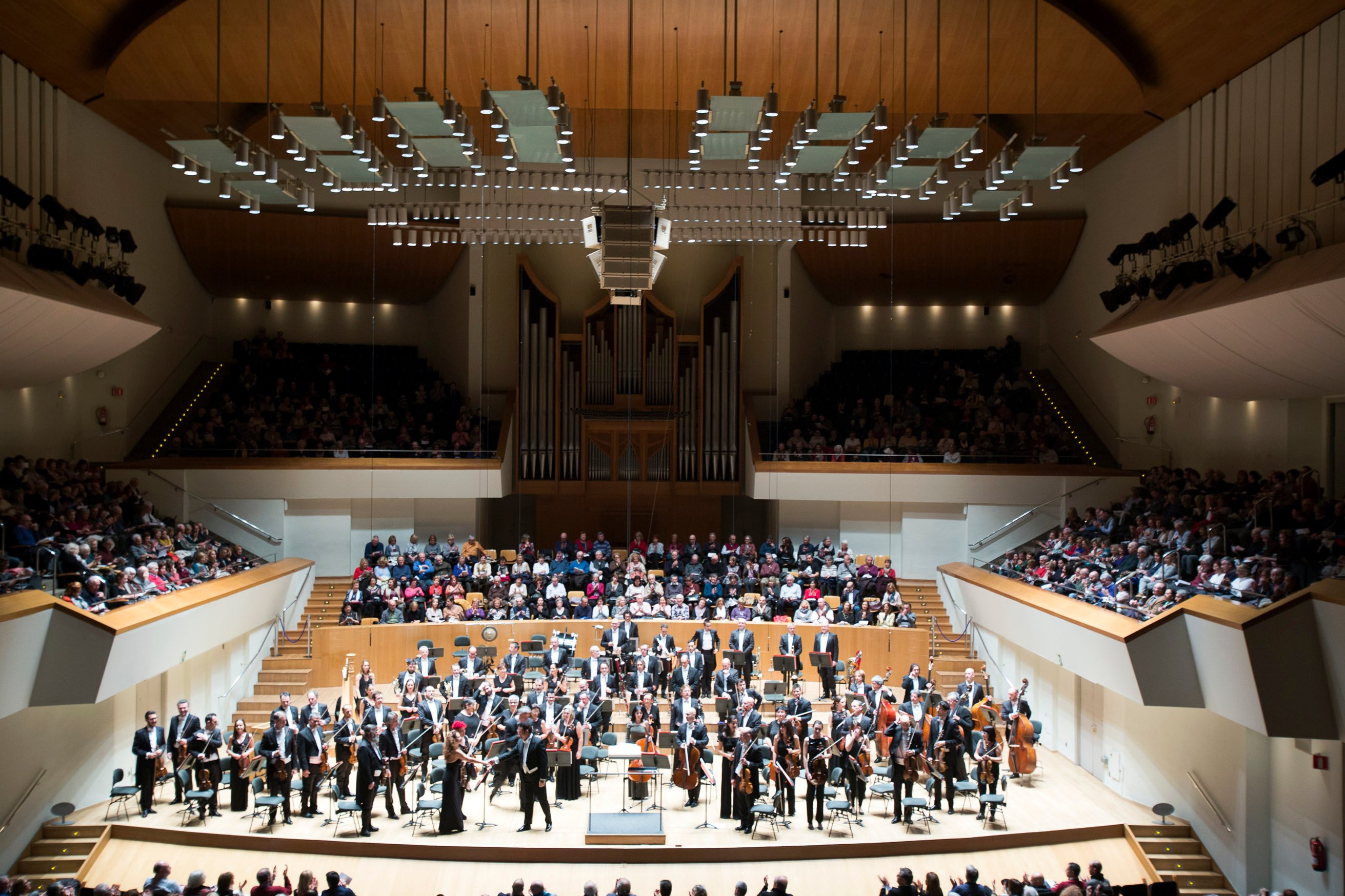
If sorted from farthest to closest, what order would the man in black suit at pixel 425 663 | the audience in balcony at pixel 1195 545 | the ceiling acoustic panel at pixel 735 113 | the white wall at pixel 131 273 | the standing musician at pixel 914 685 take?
the white wall at pixel 131 273 < the man in black suit at pixel 425 663 < the standing musician at pixel 914 685 < the ceiling acoustic panel at pixel 735 113 < the audience in balcony at pixel 1195 545

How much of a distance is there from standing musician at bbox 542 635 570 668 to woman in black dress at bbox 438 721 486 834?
9.17ft

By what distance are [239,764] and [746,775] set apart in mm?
5310

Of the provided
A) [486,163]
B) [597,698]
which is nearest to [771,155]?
[486,163]

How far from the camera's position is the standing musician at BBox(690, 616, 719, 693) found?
571 inches

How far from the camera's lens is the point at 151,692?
13523mm

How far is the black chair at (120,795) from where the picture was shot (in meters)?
11.6

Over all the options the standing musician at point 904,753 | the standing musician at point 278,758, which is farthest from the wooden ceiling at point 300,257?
the standing musician at point 904,753

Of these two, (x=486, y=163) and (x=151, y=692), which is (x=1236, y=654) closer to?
(x=151, y=692)

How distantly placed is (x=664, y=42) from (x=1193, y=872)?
37.1 ft

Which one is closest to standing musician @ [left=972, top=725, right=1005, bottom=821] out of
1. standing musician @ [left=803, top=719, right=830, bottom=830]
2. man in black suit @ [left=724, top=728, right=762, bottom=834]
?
standing musician @ [left=803, top=719, right=830, bottom=830]

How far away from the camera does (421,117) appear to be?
10.8 meters

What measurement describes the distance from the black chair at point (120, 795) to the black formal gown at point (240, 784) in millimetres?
986

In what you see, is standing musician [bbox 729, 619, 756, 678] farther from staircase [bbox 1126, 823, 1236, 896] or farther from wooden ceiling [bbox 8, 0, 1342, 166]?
wooden ceiling [bbox 8, 0, 1342, 166]

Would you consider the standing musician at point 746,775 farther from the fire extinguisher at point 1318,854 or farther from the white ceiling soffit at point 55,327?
the white ceiling soffit at point 55,327
